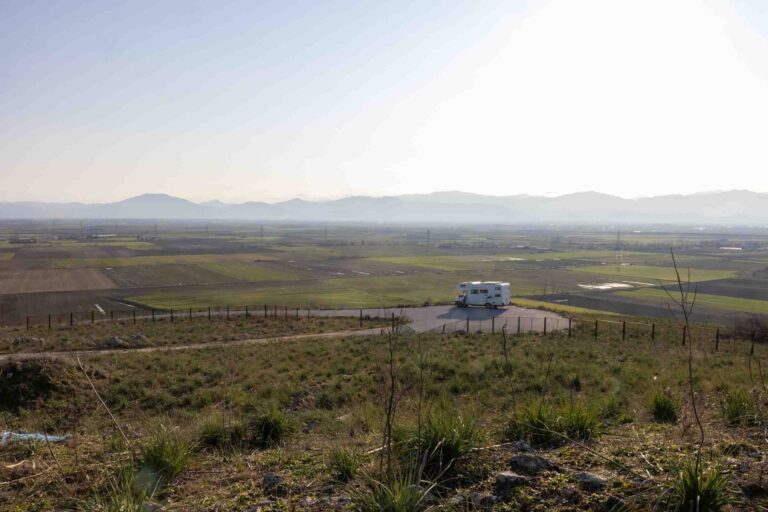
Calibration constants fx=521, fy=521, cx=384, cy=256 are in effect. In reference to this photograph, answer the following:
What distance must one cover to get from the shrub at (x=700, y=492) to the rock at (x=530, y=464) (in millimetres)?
1222

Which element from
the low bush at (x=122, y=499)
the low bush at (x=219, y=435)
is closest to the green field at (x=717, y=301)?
the low bush at (x=219, y=435)

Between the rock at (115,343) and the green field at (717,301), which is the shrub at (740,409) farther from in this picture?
the green field at (717,301)

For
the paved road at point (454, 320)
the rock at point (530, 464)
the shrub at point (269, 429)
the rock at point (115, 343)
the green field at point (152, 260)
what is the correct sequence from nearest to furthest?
the rock at point (530, 464) → the shrub at point (269, 429) → the rock at point (115, 343) → the paved road at point (454, 320) → the green field at point (152, 260)

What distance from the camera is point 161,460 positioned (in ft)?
18.0

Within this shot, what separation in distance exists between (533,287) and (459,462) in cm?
6575

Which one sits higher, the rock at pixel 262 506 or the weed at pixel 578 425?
the weed at pixel 578 425

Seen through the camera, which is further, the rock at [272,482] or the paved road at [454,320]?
the paved road at [454,320]

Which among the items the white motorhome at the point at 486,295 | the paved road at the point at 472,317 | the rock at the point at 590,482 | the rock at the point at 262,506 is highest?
the rock at the point at 590,482

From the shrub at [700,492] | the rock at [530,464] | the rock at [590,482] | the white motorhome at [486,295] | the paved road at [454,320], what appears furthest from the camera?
the white motorhome at [486,295]

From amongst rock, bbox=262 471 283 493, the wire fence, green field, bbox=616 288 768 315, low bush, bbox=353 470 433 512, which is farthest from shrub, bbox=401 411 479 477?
green field, bbox=616 288 768 315

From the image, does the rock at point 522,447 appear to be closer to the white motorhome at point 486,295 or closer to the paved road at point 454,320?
the paved road at point 454,320

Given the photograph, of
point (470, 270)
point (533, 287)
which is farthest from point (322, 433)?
point (470, 270)

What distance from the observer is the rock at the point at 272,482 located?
515 centimetres

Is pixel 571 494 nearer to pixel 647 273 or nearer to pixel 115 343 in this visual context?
pixel 115 343
